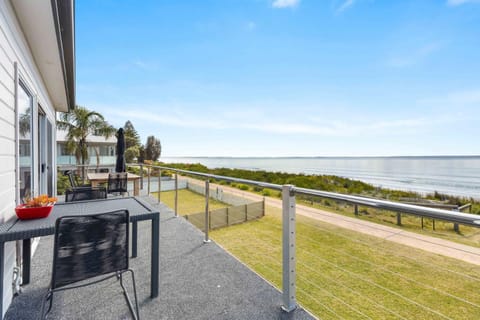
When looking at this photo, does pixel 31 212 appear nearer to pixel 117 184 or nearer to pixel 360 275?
pixel 117 184

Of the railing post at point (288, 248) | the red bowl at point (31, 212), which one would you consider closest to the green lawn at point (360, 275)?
the railing post at point (288, 248)

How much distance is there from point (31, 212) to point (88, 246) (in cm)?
81

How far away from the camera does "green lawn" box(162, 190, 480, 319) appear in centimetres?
450

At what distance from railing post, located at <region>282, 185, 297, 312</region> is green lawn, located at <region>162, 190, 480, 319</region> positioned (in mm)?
605

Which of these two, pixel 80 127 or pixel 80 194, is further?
pixel 80 127

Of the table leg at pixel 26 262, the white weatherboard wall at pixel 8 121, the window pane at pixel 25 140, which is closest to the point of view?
the white weatherboard wall at pixel 8 121

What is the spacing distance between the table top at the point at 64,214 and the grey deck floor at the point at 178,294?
2.38 feet

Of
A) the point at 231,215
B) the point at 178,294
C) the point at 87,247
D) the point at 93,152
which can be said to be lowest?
the point at 231,215

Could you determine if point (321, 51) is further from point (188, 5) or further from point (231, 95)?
point (231, 95)

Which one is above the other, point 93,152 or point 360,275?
point 93,152

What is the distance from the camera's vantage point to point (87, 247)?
5.13 feet

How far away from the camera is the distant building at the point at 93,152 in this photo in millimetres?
15125

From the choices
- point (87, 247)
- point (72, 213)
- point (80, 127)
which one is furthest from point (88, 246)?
point (80, 127)

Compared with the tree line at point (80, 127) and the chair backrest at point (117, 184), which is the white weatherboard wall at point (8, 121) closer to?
the chair backrest at point (117, 184)
